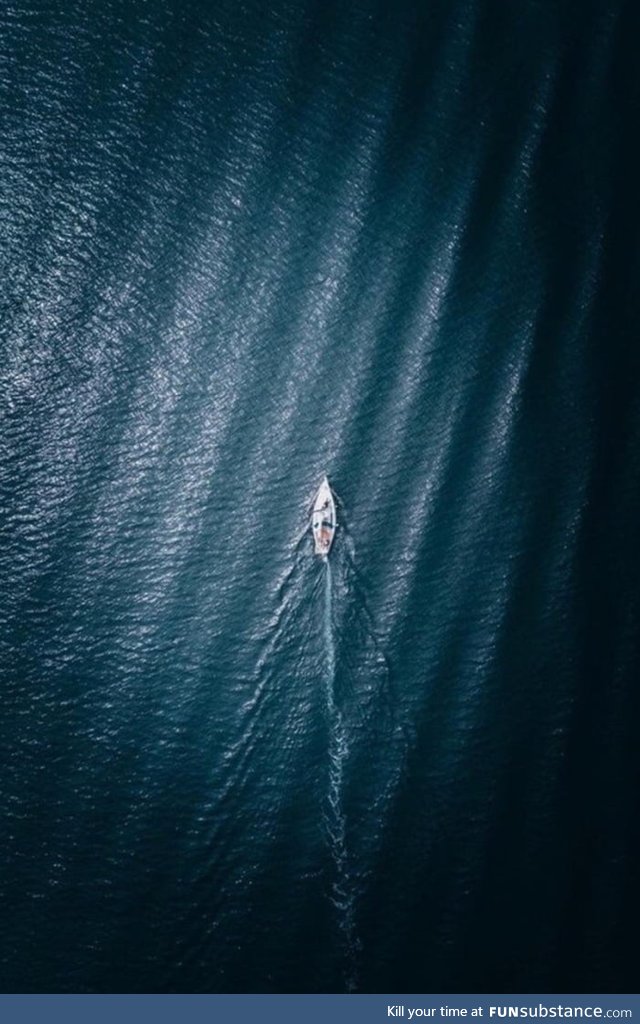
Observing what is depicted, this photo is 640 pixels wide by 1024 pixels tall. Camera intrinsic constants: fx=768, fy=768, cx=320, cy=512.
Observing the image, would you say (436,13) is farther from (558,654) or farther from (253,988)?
(253,988)

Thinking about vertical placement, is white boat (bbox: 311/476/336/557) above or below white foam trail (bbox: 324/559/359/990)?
above

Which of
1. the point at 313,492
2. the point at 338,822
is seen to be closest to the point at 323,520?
the point at 313,492

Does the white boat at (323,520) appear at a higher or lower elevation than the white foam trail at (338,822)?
higher

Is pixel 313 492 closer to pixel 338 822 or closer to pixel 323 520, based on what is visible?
pixel 323 520
